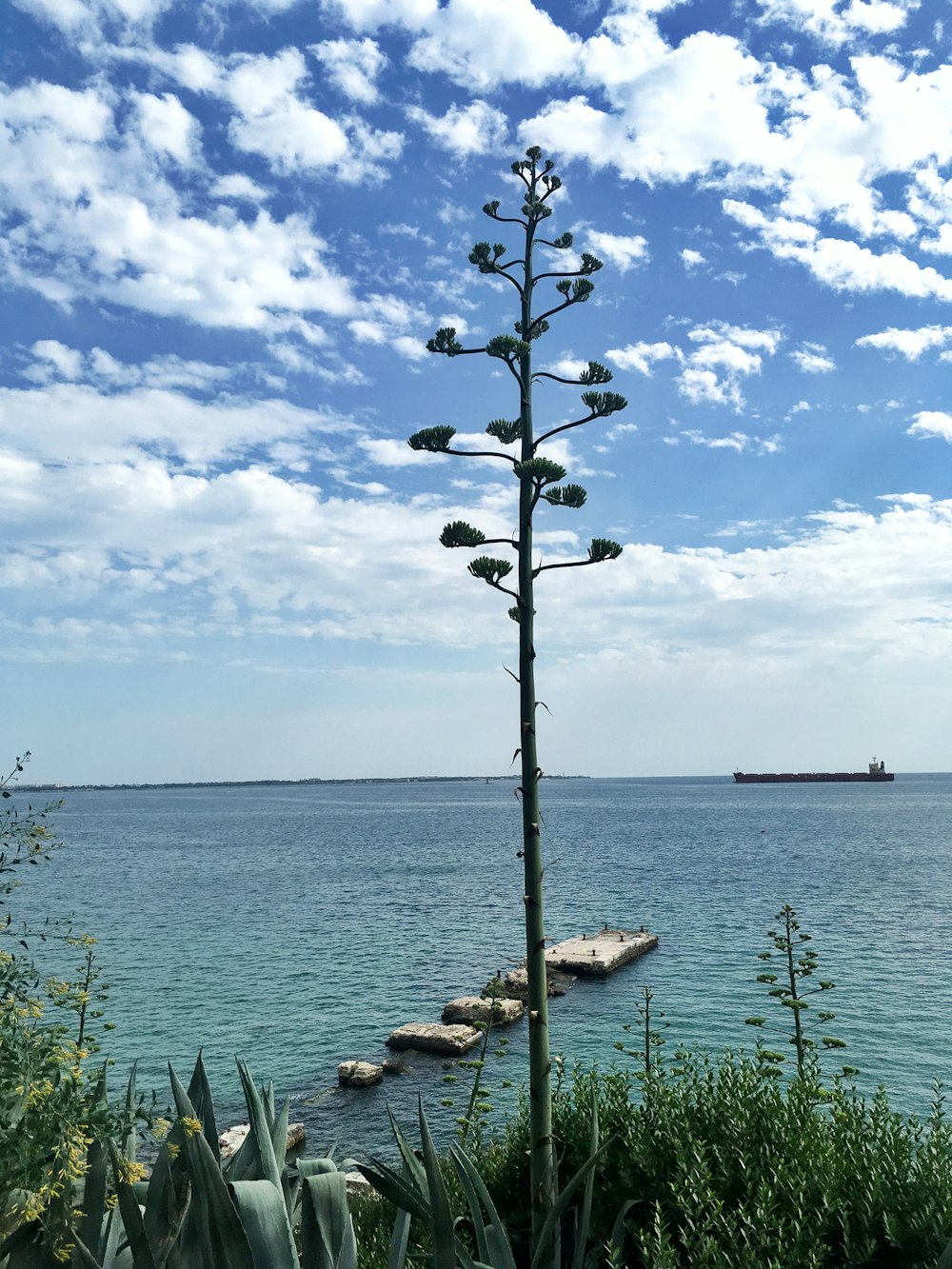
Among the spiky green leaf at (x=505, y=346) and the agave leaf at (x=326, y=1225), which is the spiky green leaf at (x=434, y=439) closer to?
the spiky green leaf at (x=505, y=346)

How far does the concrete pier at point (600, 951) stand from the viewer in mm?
31359

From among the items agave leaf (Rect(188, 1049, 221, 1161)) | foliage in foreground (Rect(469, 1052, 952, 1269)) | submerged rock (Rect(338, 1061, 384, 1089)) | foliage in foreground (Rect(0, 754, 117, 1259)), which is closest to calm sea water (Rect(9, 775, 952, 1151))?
submerged rock (Rect(338, 1061, 384, 1089))

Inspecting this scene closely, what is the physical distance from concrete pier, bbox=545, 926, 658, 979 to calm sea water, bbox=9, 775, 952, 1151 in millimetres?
619

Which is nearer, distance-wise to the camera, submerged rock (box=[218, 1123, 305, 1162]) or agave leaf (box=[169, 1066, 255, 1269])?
agave leaf (box=[169, 1066, 255, 1269])

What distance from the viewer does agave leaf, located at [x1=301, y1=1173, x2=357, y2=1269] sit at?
359cm

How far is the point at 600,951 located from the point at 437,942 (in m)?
7.38

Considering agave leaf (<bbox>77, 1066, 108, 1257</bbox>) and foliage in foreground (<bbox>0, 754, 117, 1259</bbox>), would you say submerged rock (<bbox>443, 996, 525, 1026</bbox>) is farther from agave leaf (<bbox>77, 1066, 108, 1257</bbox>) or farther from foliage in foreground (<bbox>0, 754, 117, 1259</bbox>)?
foliage in foreground (<bbox>0, 754, 117, 1259</bbox>)

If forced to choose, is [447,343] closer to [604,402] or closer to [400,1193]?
[604,402]

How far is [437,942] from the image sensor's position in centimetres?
3712

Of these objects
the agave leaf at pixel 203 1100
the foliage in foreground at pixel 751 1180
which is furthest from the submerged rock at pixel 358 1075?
the agave leaf at pixel 203 1100

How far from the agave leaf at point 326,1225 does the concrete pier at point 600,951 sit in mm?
26929

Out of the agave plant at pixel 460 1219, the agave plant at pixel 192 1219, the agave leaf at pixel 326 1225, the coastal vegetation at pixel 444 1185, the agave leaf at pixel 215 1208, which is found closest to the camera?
the coastal vegetation at pixel 444 1185

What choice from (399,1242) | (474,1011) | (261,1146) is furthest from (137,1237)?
(474,1011)

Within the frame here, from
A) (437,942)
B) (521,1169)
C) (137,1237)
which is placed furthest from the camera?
(437,942)
